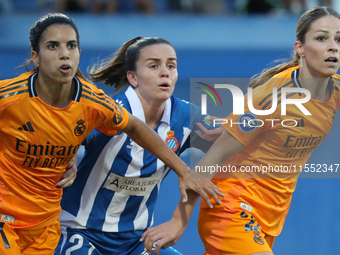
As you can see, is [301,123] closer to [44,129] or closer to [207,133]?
[207,133]

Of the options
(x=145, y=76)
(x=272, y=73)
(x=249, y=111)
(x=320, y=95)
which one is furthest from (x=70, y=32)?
(x=320, y=95)

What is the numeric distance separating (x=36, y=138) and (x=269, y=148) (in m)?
1.37

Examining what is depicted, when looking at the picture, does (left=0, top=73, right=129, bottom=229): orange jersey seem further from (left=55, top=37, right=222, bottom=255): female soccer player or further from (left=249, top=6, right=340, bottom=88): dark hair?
(left=249, top=6, right=340, bottom=88): dark hair

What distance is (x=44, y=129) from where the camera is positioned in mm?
2484

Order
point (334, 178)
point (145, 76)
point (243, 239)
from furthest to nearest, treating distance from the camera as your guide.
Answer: point (334, 178) < point (145, 76) < point (243, 239)

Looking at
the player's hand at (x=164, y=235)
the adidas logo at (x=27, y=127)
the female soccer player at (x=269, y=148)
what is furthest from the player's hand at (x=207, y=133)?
the adidas logo at (x=27, y=127)

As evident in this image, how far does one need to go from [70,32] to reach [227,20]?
732cm

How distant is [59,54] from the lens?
2.44m

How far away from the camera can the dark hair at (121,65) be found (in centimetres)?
316

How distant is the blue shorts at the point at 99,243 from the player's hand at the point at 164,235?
37 cm

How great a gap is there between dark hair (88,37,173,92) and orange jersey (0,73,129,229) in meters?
0.61

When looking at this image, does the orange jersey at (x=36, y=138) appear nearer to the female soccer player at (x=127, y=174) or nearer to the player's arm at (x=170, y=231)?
the female soccer player at (x=127, y=174)

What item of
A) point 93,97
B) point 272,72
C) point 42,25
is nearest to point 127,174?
point 93,97

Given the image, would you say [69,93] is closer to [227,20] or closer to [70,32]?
[70,32]
